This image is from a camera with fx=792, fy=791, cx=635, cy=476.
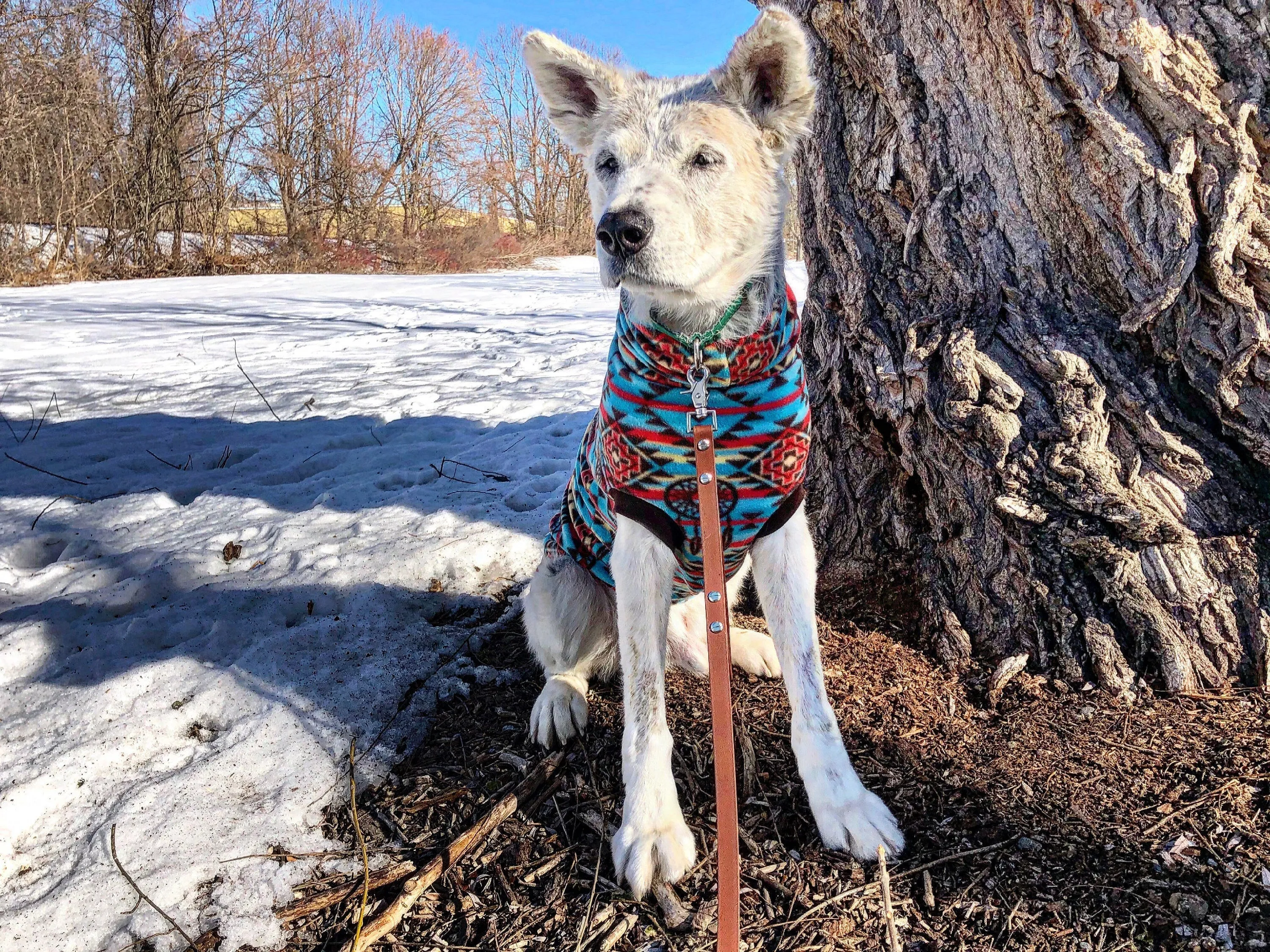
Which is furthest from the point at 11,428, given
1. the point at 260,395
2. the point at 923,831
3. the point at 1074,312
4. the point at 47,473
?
the point at 1074,312

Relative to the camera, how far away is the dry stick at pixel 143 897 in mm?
1801

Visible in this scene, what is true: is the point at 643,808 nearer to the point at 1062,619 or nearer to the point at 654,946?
the point at 654,946

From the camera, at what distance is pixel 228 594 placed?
3.26 m

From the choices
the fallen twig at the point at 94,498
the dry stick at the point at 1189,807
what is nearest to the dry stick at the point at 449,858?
the dry stick at the point at 1189,807

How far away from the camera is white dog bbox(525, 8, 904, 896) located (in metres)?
2.07

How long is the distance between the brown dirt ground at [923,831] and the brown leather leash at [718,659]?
28cm

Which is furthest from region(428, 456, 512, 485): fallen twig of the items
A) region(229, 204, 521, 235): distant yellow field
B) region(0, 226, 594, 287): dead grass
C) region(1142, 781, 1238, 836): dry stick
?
region(229, 204, 521, 235): distant yellow field

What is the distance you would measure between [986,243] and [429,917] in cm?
254

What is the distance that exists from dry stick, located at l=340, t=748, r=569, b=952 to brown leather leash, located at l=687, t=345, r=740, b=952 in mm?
631

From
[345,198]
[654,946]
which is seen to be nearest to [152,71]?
[345,198]

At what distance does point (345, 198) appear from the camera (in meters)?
23.8

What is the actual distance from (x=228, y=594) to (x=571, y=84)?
240 centimetres

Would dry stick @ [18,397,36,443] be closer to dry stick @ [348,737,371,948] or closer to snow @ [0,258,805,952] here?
snow @ [0,258,805,952]

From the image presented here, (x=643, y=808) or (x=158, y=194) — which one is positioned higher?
(x=158, y=194)
